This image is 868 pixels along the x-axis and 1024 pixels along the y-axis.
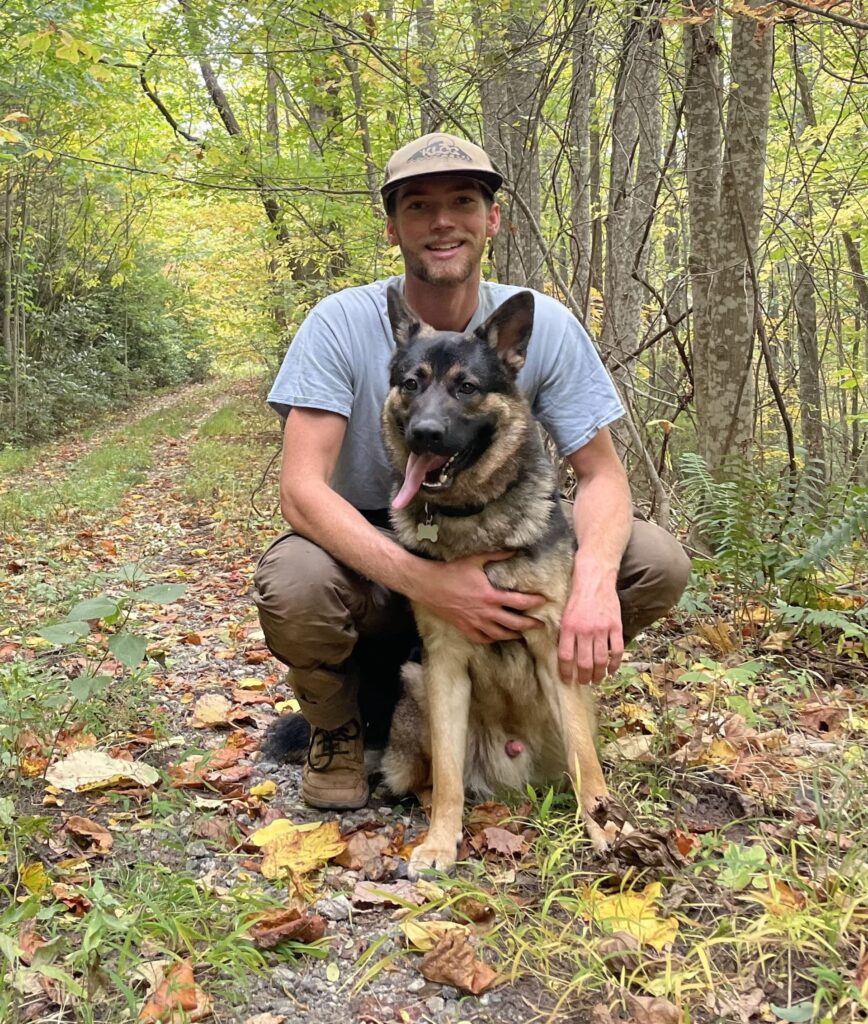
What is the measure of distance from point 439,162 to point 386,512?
4.46ft

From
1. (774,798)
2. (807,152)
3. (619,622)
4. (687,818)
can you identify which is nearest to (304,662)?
(619,622)

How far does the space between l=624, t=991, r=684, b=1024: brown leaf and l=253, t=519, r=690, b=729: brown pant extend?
1428 millimetres

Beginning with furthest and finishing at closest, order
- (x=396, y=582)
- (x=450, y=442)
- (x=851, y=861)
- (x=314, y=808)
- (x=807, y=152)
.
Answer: (x=807, y=152) → (x=314, y=808) → (x=396, y=582) → (x=450, y=442) → (x=851, y=861)

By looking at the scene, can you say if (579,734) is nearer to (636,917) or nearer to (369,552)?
(636,917)

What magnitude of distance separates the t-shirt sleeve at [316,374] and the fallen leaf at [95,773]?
1.41m

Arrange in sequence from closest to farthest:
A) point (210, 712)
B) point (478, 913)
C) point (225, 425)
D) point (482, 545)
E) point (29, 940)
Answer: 1. point (29, 940)
2. point (478, 913)
3. point (482, 545)
4. point (210, 712)
5. point (225, 425)

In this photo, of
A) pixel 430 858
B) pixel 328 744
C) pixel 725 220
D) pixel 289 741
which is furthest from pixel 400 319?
pixel 725 220

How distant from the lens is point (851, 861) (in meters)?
1.96

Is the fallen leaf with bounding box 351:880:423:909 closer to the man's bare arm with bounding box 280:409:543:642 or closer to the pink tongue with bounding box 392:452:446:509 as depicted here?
the man's bare arm with bounding box 280:409:543:642

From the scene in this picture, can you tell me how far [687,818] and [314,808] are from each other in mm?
1290

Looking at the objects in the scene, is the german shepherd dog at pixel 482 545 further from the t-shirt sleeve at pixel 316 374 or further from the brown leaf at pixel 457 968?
the brown leaf at pixel 457 968

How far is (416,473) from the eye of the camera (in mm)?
2578

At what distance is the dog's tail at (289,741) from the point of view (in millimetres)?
3074

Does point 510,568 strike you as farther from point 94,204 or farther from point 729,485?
point 94,204
